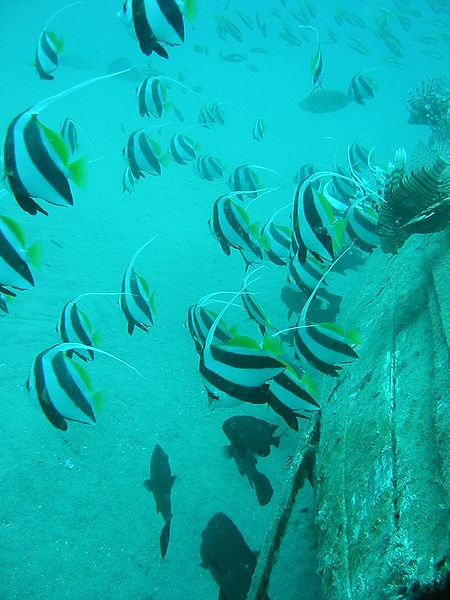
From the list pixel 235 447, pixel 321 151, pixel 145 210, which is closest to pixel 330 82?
pixel 321 151

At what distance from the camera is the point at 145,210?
9.21 m

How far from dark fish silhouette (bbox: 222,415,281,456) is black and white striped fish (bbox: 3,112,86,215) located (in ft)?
7.77

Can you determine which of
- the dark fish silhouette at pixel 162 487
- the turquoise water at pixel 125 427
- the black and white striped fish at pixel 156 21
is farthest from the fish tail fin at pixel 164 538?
the black and white striped fish at pixel 156 21

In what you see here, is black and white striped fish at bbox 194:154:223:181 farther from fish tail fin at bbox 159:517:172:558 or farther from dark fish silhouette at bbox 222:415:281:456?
fish tail fin at bbox 159:517:172:558

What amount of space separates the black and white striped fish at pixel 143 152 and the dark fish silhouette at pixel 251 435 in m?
3.06

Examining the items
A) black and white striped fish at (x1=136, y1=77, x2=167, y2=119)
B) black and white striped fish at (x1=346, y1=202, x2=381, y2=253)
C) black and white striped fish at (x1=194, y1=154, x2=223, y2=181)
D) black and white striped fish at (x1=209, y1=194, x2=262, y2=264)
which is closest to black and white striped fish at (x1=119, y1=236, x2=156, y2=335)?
black and white striped fish at (x1=209, y1=194, x2=262, y2=264)

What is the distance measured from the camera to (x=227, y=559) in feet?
8.50

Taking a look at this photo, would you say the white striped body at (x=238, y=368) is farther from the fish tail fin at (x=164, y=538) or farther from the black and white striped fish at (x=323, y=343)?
the fish tail fin at (x=164, y=538)

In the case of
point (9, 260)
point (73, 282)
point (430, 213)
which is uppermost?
point (9, 260)

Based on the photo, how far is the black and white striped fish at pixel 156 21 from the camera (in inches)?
81.4

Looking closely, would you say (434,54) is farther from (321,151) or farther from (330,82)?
(321,151)

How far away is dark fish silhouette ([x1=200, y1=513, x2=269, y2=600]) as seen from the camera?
2432 millimetres

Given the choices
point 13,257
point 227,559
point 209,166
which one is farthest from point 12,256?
point 209,166

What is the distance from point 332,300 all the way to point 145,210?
574 cm
